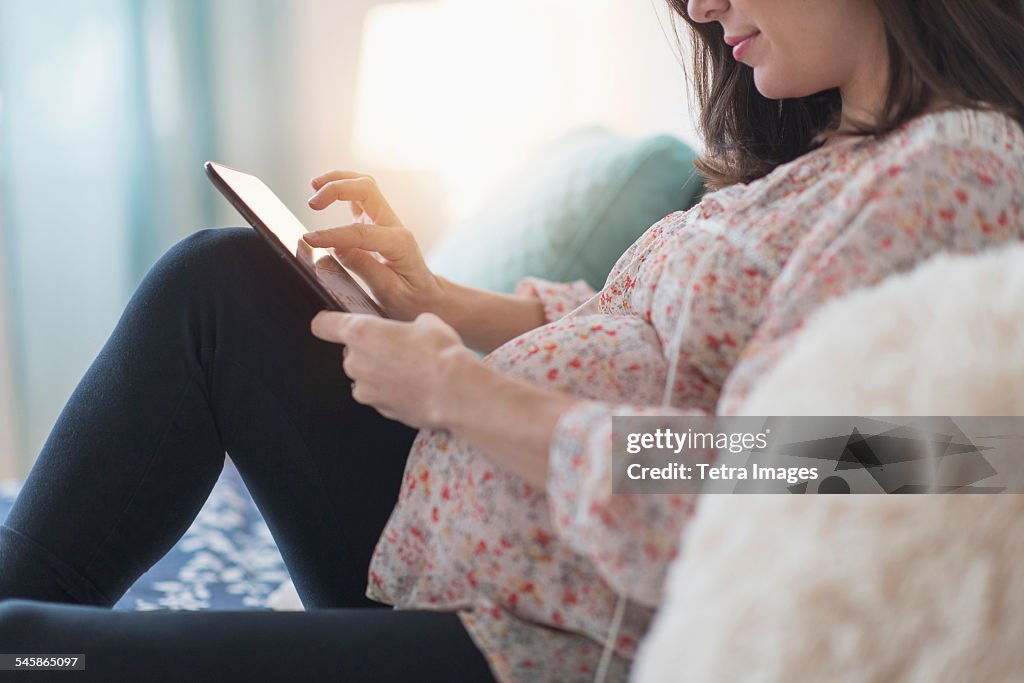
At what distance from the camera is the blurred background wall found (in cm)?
244

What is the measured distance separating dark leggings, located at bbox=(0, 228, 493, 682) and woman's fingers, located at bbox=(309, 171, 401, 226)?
0.17 m

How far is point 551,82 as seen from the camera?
7.82 ft

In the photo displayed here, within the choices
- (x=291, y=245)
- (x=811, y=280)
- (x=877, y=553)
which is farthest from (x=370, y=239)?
(x=877, y=553)

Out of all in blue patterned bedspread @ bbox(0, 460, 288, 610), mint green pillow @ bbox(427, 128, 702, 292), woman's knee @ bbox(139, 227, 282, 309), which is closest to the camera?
woman's knee @ bbox(139, 227, 282, 309)

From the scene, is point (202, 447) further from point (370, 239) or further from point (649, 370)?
point (649, 370)

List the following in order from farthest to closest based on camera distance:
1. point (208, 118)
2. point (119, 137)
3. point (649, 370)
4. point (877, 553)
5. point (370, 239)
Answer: point (208, 118) < point (119, 137) < point (370, 239) < point (649, 370) < point (877, 553)

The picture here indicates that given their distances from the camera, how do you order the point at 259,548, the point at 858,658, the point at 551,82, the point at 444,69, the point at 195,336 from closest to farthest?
the point at 858,658
the point at 195,336
the point at 259,548
the point at 551,82
the point at 444,69

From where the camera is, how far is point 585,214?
149 centimetres

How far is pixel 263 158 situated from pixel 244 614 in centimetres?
216

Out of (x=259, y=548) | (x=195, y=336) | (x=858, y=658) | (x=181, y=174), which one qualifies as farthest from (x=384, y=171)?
(x=858, y=658)

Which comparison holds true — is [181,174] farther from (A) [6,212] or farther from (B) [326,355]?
(B) [326,355]

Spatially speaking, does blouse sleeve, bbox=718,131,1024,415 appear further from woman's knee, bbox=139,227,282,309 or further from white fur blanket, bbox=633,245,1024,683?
woman's knee, bbox=139,227,282,309

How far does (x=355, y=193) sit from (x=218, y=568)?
67 cm

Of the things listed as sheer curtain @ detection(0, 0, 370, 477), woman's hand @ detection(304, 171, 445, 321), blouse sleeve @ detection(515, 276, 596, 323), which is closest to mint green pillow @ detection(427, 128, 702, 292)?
blouse sleeve @ detection(515, 276, 596, 323)
